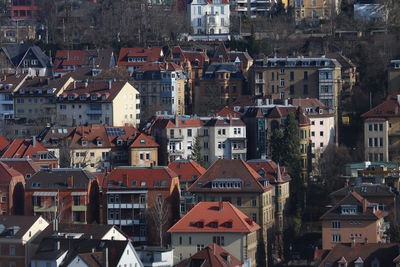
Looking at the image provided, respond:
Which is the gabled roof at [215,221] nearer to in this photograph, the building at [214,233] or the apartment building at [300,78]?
the building at [214,233]

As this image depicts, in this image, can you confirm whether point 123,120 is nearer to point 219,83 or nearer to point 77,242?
point 219,83

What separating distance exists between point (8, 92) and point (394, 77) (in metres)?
29.9

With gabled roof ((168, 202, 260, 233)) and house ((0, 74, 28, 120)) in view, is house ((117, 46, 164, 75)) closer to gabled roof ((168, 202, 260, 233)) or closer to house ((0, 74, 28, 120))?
house ((0, 74, 28, 120))

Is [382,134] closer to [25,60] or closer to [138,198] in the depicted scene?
[138,198]

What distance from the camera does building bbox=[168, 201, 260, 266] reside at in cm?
10506

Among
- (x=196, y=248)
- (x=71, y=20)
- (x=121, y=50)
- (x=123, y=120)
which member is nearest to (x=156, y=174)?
(x=196, y=248)

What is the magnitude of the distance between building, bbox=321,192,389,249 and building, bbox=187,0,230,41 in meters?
49.9

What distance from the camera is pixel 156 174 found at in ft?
367

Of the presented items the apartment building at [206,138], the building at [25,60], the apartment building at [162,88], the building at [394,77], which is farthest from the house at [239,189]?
the building at [25,60]

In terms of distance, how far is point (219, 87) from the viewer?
138875 millimetres

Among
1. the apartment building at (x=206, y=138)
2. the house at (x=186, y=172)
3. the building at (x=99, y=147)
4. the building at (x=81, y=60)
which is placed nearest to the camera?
the house at (x=186, y=172)

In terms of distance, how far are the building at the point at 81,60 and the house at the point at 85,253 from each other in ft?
153

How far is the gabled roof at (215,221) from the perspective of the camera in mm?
105438

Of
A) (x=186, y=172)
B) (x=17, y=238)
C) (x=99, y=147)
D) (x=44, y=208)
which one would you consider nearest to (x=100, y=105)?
(x=99, y=147)
